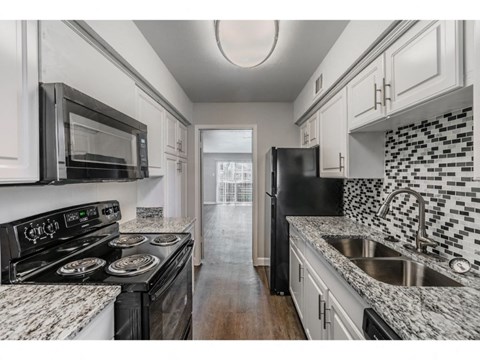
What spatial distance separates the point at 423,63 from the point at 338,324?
4.27ft

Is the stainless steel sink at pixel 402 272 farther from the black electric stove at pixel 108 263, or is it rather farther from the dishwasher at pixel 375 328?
the black electric stove at pixel 108 263

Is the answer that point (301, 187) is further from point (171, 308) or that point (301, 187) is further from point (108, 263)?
point (108, 263)

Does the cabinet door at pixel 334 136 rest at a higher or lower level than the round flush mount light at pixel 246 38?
lower

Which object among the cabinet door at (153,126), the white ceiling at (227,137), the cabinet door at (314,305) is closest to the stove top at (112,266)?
the cabinet door at (153,126)

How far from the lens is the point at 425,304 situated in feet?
2.84

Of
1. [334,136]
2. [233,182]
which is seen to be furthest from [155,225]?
[233,182]

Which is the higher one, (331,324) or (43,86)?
(43,86)

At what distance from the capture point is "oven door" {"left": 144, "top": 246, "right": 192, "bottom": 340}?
104 cm

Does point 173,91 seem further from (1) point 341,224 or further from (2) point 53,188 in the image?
(1) point 341,224

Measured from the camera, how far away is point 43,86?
942 mm

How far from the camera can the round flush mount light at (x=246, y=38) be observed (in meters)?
1.22

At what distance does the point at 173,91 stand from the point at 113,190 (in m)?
1.24

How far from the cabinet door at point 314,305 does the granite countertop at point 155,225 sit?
1.09m
